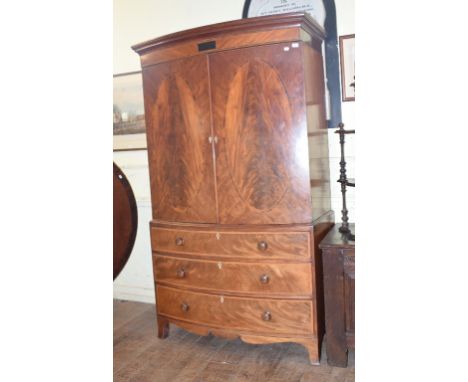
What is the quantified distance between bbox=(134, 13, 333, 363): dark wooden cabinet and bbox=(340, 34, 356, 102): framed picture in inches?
7.6

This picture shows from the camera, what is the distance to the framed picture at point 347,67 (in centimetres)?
287

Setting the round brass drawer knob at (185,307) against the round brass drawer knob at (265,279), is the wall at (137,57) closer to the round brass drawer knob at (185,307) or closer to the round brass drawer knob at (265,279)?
the round brass drawer knob at (265,279)

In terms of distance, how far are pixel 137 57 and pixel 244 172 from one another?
1.69 meters

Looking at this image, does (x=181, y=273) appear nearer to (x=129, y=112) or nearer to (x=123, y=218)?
(x=123, y=218)

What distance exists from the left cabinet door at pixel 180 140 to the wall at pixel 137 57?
0.75 m

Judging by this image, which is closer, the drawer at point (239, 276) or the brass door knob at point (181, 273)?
the drawer at point (239, 276)

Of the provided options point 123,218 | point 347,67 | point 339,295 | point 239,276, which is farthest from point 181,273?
point 347,67

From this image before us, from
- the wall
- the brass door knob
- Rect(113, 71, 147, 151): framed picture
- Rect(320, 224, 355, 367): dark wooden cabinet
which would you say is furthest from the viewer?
Rect(113, 71, 147, 151): framed picture

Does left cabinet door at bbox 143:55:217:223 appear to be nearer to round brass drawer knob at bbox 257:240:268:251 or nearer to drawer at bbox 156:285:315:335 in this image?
round brass drawer knob at bbox 257:240:268:251

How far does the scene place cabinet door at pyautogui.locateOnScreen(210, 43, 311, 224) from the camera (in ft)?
8.14

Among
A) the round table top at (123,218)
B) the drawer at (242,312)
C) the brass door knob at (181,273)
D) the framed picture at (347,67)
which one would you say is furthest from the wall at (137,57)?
the brass door knob at (181,273)

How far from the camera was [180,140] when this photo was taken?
2.80m

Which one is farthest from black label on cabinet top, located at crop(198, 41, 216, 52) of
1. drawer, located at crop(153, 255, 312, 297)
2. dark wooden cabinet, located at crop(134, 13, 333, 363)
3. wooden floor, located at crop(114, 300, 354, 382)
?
wooden floor, located at crop(114, 300, 354, 382)
